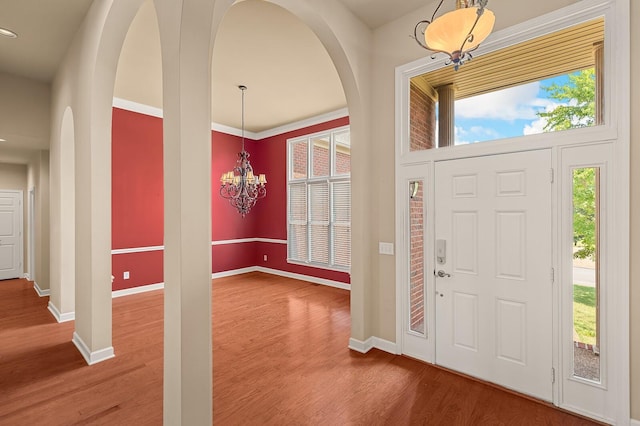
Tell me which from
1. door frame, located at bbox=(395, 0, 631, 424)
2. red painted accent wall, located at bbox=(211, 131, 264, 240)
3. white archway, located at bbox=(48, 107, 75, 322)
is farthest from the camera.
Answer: red painted accent wall, located at bbox=(211, 131, 264, 240)

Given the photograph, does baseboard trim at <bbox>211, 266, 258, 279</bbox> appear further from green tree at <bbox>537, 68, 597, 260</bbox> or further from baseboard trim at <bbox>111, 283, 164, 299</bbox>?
green tree at <bbox>537, 68, 597, 260</bbox>

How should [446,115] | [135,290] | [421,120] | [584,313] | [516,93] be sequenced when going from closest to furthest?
[584,313] → [516,93] → [446,115] → [421,120] → [135,290]

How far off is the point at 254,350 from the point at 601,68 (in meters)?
3.88

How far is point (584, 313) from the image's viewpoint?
7.23 feet

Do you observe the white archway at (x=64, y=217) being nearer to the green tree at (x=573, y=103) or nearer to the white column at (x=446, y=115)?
the white column at (x=446, y=115)

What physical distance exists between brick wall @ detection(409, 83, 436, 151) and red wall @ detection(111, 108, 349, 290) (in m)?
2.98

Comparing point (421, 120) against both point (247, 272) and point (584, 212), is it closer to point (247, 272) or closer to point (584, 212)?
point (584, 212)

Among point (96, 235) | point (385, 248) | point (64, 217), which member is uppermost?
point (64, 217)

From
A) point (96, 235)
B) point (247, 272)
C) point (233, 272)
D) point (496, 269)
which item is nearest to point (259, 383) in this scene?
point (96, 235)

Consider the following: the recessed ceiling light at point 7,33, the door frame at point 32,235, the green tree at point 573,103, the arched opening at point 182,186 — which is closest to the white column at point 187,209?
the arched opening at point 182,186

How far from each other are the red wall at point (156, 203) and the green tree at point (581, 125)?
13.2 feet

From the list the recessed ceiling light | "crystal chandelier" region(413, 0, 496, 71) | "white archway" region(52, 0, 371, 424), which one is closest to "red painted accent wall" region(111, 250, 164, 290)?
"white archway" region(52, 0, 371, 424)

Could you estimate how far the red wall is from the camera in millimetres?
5266

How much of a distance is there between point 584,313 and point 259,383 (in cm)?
262
